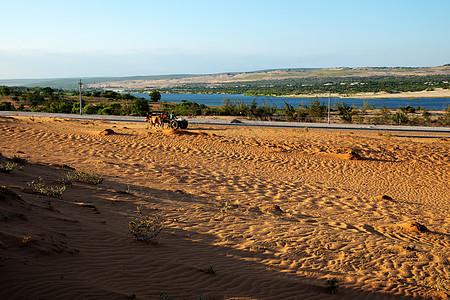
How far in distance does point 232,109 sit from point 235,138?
29459 millimetres

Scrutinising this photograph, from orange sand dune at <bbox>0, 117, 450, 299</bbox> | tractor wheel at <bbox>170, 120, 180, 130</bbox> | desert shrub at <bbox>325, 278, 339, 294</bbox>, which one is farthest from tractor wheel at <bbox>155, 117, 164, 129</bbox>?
desert shrub at <bbox>325, 278, 339, 294</bbox>

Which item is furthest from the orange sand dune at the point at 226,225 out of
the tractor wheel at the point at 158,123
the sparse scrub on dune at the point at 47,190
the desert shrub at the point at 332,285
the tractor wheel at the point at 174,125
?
the tractor wheel at the point at 158,123

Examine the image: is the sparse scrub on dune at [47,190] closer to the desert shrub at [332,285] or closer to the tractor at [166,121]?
the desert shrub at [332,285]

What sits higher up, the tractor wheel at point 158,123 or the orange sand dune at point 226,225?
the tractor wheel at point 158,123

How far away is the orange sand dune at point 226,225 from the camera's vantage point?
5.79 meters

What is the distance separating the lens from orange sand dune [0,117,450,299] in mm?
5789

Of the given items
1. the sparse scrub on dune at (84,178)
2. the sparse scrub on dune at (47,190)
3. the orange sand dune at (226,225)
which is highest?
the sparse scrub on dune at (47,190)

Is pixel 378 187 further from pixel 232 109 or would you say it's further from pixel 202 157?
pixel 232 109

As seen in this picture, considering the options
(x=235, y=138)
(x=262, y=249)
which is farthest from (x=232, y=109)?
(x=262, y=249)

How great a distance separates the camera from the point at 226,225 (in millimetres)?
9328

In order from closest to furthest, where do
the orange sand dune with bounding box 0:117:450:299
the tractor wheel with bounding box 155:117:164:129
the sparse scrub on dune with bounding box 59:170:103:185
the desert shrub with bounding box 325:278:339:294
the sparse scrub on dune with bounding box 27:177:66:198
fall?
1. the orange sand dune with bounding box 0:117:450:299
2. the desert shrub with bounding box 325:278:339:294
3. the sparse scrub on dune with bounding box 27:177:66:198
4. the sparse scrub on dune with bounding box 59:170:103:185
5. the tractor wheel with bounding box 155:117:164:129

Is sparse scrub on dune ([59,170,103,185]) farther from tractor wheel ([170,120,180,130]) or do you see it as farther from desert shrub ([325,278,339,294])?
tractor wheel ([170,120,180,130])

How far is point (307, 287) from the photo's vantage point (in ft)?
20.3

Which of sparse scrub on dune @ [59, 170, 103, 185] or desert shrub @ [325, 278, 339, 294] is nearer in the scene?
desert shrub @ [325, 278, 339, 294]
